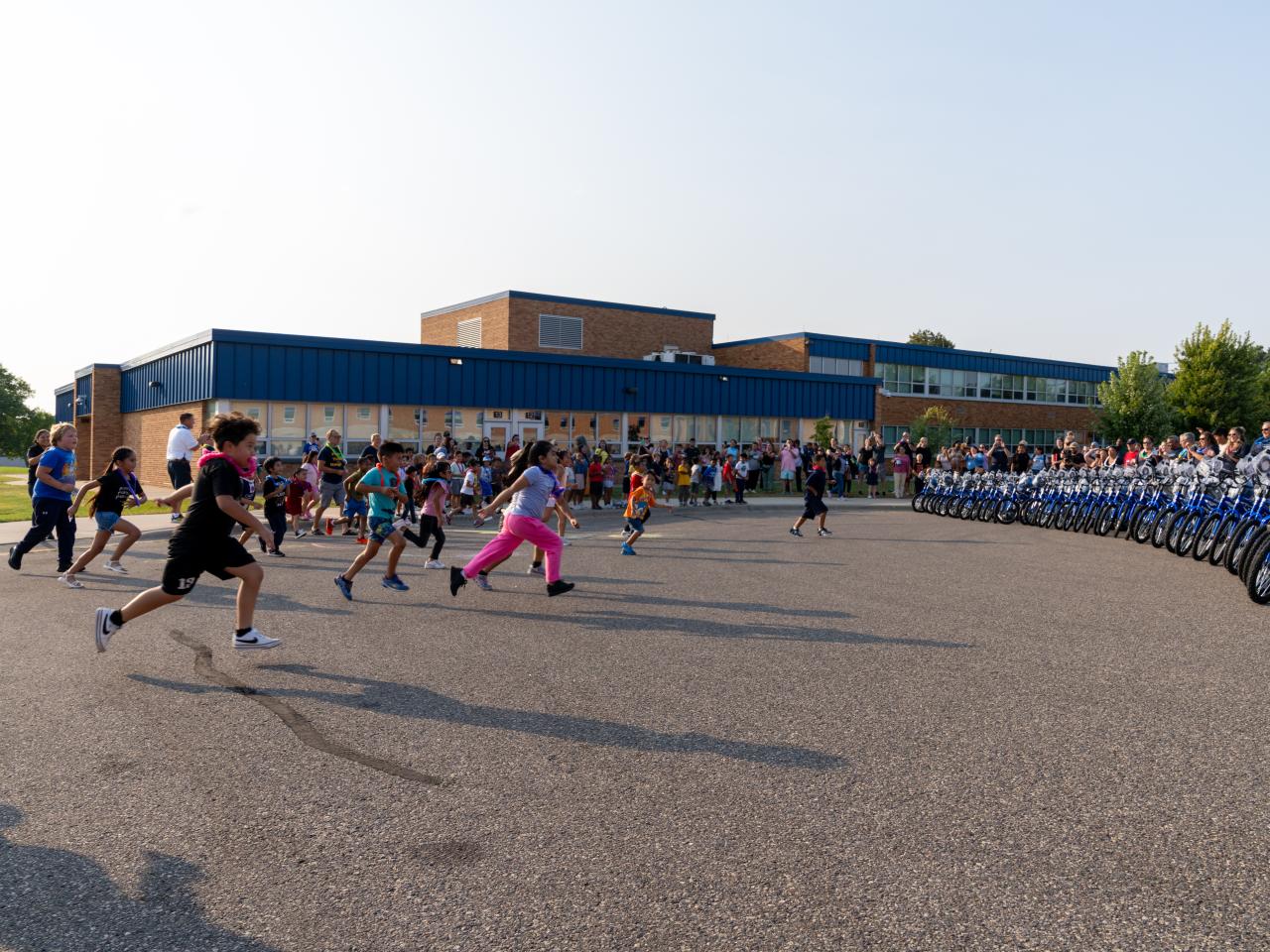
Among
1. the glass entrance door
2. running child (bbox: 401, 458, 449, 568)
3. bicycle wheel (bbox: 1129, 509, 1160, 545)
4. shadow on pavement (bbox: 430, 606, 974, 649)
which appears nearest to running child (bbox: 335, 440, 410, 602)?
shadow on pavement (bbox: 430, 606, 974, 649)

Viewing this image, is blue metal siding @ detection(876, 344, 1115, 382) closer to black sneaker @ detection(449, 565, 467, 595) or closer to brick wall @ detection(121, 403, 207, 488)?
brick wall @ detection(121, 403, 207, 488)

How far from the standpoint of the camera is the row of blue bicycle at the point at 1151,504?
40.5 ft

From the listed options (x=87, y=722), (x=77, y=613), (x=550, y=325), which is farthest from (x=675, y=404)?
(x=87, y=722)

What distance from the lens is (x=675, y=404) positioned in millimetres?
39938

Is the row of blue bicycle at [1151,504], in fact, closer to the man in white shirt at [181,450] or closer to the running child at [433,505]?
the running child at [433,505]

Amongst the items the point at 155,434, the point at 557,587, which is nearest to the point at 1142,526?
the point at 557,587

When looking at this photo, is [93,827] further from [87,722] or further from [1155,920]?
[1155,920]

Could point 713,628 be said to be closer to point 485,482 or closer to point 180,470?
point 180,470

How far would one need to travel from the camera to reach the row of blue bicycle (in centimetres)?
1236

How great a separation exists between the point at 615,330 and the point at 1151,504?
36031 millimetres

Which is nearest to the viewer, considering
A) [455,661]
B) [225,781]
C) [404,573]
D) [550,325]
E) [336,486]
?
[225,781]

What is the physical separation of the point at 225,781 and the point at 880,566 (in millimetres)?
10265

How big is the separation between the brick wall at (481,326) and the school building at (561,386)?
114 mm

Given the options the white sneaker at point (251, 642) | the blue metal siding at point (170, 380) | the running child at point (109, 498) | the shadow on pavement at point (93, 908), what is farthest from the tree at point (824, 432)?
the shadow on pavement at point (93, 908)
